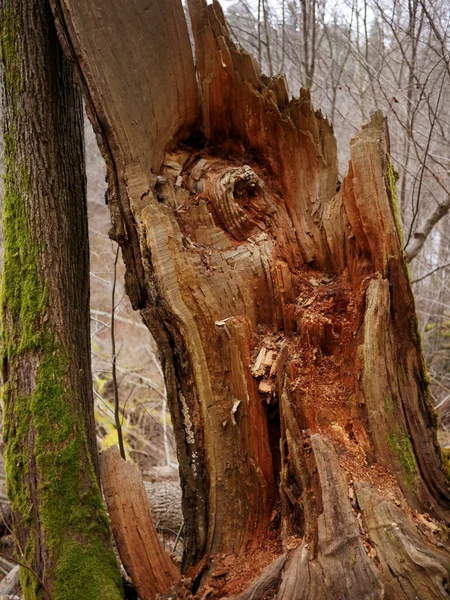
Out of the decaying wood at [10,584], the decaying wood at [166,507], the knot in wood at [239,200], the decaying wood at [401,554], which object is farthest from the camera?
the decaying wood at [166,507]

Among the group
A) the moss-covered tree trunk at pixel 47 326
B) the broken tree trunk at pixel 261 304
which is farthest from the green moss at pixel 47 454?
the broken tree trunk at pixel 261 304

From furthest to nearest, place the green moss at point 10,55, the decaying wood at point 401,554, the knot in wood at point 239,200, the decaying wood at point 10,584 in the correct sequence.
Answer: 1. the decaying wood at point 10,584
2. the green moss at point 10,55
3. the knot in wood at point 239,200
4. the decaying wood at point 401,554

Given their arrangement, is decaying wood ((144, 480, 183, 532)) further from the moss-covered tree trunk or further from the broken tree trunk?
the broken tree trunk

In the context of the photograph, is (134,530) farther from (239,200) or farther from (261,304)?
(239,200)

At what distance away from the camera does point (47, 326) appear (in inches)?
100

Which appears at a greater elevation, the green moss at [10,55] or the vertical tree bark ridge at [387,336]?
Answer: the green moss at [10,55]

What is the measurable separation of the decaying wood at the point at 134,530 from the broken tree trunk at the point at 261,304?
6.6 inches

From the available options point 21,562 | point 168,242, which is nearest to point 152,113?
point 168,242

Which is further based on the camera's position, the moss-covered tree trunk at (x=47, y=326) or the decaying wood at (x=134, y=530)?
the moss-covered tree trunk at (x=47, y=326)

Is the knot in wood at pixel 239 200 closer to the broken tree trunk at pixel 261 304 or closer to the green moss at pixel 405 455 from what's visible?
the broken tree trunk at pixel 261 304

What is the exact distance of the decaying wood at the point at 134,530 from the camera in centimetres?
218

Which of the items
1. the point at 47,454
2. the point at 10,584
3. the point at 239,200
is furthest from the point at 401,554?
the point at 10,584

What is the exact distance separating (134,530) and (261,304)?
1.22 meters

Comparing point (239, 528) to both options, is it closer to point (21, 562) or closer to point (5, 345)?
point (21, 562)
